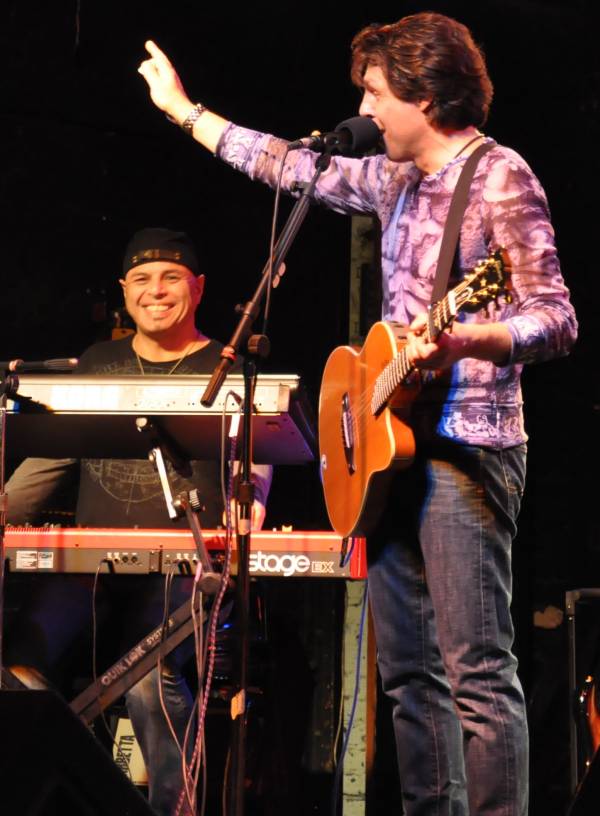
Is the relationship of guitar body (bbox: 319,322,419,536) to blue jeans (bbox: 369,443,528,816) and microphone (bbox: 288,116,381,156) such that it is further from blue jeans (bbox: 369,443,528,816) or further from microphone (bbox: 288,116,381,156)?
microphone (bbox: 288,116,381,156)

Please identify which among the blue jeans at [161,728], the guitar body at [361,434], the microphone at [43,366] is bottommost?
the blue jeans at [161,728]

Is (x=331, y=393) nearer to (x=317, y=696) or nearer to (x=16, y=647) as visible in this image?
(x=16, y=647)

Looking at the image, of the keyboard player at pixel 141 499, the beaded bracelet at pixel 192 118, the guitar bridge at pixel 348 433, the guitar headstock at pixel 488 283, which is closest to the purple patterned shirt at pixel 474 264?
the guitar headstock at pixel 488 283

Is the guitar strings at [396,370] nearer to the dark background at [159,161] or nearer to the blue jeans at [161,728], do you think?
the blue jeans at [161,728]

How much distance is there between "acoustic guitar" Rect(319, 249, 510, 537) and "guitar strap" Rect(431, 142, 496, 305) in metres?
0.13

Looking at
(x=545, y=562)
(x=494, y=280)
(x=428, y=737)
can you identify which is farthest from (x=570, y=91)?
(x=428, y=737)

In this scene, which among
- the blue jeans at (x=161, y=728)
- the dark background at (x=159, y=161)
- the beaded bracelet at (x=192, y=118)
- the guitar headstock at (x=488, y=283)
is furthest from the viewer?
the dark background at (x=159, y=161)

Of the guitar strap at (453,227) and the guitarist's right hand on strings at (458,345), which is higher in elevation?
the guitar strap at (453,227)

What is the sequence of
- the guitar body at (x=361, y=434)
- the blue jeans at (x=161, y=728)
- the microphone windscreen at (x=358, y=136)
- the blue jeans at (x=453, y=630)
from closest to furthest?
the blue jeans at (x=453, y=630) → the guitar body at (x=361, y=434) → the microphone windscreen at (x=358, y=136) → the blue jeans at (x=161, y=728)

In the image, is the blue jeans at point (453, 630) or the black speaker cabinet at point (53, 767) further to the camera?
the blue jeans at point (453, 630)

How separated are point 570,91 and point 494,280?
2.49m

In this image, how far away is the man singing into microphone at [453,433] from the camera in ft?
7.41

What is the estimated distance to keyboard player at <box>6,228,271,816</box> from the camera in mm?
3340

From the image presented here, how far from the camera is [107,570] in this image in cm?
306
